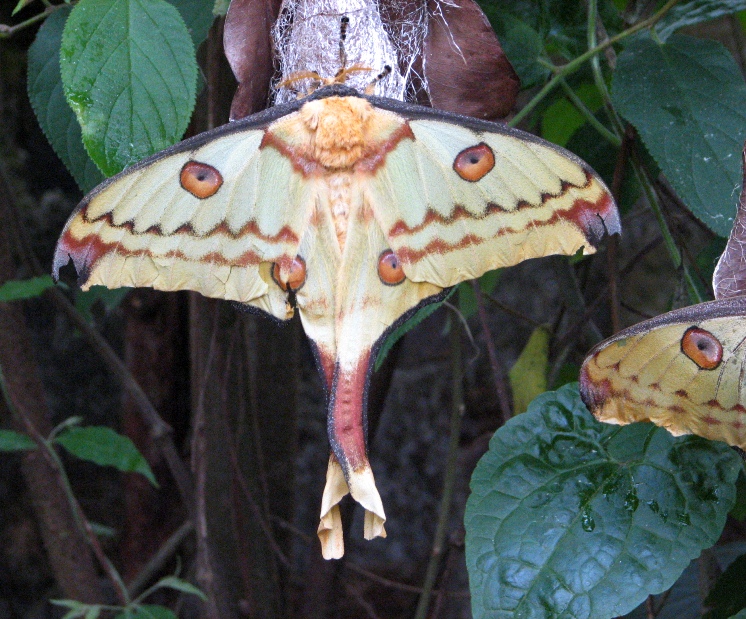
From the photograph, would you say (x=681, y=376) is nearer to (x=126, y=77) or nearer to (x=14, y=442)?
(x=126, y=77)

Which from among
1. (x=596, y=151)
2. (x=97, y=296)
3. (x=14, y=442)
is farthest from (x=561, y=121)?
(x=14, y=442)

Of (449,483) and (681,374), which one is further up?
(681,374)

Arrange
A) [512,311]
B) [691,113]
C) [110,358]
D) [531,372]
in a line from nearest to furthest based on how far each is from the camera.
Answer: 1. [691,113]
2. [531,372]
3. [110,358]
4. [512,311]

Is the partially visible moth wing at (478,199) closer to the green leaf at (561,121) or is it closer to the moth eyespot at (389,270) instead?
the moth eyespot at (389,270)

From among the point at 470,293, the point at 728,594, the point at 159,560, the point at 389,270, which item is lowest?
the point at 159,560

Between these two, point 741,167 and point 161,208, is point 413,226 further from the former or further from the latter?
point 741,167

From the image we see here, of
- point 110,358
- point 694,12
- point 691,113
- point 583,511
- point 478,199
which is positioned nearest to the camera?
point 478,199

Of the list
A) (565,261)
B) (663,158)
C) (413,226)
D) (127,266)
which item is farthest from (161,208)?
(565,261)

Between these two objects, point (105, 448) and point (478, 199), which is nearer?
point (478, 199)

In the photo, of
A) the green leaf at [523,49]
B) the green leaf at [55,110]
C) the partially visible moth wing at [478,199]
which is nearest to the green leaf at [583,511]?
the partially visible moth wing at [478,199]
